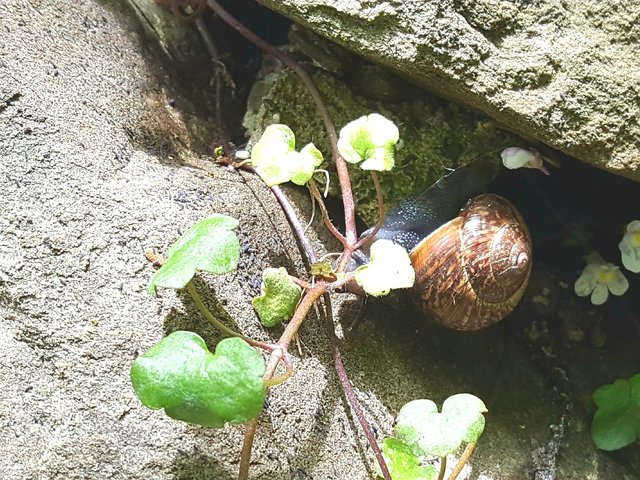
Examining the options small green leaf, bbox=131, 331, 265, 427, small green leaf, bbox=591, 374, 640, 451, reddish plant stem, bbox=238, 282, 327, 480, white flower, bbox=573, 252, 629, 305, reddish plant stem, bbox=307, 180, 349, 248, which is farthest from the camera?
white flower, bbox=573, 252, 629, 305

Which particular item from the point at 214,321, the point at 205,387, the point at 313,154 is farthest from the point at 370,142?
the point at 205,387

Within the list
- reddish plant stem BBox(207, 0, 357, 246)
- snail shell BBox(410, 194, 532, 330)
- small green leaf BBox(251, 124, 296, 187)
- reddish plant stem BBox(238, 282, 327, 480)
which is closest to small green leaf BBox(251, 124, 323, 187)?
small green leaf BBox(251, 124, 296, 187)

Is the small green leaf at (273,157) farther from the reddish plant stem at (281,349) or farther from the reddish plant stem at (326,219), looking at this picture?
the reddish plant stem at (281,349)

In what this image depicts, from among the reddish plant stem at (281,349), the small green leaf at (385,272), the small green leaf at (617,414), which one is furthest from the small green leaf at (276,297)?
the small green leaf at (617,414)

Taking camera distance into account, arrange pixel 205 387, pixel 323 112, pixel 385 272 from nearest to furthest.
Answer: pixel 205 387, pixel 385 272, pixel 323 112

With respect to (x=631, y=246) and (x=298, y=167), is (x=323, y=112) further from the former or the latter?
(x=631, y=246)

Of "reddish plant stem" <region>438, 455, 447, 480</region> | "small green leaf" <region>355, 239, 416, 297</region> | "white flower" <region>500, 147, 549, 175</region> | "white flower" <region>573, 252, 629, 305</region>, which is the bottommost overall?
"white flower" <region>573, 252, 629, 305</region>

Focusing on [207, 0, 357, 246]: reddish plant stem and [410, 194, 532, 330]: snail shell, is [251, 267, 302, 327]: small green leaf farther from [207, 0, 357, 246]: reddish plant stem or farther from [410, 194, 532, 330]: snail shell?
[410, 194, 532, 330]: snail shell
